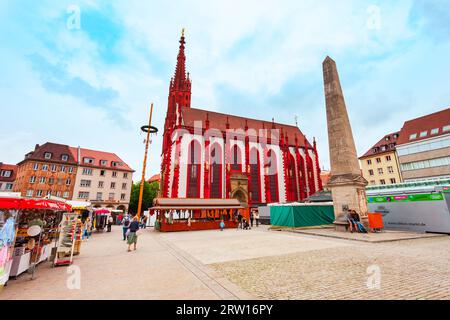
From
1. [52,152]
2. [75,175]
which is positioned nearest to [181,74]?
[75,175]

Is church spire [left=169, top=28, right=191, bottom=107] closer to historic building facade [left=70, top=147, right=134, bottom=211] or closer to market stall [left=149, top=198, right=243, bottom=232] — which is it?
historic building facade [left=70, top=147, right=134, bottom=211]

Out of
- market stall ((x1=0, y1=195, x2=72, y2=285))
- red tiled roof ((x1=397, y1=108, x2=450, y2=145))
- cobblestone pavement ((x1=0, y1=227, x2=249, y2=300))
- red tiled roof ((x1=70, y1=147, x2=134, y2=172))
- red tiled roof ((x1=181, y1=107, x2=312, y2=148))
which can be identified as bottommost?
cobblestone pavement ((x1=0, y1=227, x2=249, y2=300))

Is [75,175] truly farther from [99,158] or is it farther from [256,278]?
[256,278]

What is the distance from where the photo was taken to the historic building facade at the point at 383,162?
36.0 meters

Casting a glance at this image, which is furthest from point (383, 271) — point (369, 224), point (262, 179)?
point (262, 179)

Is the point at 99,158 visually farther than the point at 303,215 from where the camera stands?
Yes

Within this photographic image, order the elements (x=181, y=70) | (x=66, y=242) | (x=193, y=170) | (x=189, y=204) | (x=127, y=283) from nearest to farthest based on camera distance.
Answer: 1. (x=127, y=283)
2. (x=66, y=242)
3. (x=189, y=204)
4. (x=193, y=170)
5. (x=181, y=70)

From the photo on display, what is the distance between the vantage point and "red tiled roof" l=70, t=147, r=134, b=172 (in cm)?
3969

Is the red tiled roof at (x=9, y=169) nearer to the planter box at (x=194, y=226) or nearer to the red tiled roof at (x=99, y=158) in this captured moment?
the red tiled roof at (x=99, y=158)

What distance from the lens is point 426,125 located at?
31.9 metres

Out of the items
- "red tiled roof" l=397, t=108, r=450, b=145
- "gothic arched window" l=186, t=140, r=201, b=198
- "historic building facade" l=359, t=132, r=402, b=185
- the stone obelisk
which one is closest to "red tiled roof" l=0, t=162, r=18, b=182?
"gothic arched window" l=186, t=140, r=201, b=198

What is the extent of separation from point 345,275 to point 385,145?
4377 centimetres

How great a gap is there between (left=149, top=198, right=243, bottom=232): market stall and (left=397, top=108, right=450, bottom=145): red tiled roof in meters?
30.8
